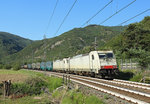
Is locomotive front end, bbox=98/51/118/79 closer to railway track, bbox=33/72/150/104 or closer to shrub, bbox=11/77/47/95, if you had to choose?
railway track, bbox=33/72/150/104

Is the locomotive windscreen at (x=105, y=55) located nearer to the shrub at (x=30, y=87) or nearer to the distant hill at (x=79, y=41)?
the shrub at (x=30, y=87)

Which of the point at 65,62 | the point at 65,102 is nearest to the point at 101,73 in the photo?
the point at 65,102

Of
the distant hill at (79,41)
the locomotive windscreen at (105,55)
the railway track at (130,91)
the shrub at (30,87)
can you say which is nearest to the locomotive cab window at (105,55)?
the locomotive windscreen at (105,55)

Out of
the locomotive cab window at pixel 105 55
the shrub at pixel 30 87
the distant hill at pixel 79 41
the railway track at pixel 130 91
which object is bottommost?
the shrub at pixel 30 87

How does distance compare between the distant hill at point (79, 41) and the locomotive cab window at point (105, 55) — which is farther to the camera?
the distant hill at point (79, 41)

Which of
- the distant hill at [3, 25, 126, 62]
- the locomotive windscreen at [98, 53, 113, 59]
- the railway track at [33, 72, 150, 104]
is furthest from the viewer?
the distant hill at [3, 25, 126, 62]

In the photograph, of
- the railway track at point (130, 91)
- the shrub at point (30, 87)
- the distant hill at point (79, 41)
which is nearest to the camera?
the railway track at point (130, 91)

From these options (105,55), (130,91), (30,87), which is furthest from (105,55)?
(130,91)

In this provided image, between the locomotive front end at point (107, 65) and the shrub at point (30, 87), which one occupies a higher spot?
the locomotive front end at point (107, 65)

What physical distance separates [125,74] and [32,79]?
472 inches

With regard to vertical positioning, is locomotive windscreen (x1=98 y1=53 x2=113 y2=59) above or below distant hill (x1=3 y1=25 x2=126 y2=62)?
below

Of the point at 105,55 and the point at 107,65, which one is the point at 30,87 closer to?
the point at 107,65

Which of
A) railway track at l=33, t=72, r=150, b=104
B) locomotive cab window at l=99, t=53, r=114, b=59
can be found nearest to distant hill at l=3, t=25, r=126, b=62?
locomotive cab window at l=99, t=53, r=114, b=59

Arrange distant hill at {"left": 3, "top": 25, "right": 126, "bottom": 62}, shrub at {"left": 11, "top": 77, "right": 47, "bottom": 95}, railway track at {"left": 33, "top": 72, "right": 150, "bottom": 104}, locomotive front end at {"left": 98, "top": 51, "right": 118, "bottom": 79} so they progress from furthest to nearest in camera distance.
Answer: distant hill at {"left": 3, "top": 25, "right": 126, "bottom": 62} < locomotive front end at {"left": 98, "top": 51, "right": 118, "bottom": 79} < shrub at {"left": 11, "top": 77, "right": 47, "bottom": 95} < railway track at {"left": 33, "top": 72, "right": 150, "bottom": 104}
